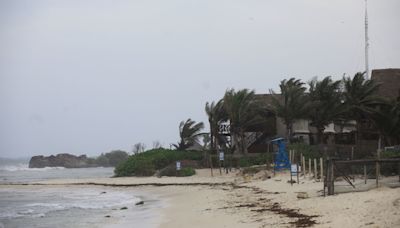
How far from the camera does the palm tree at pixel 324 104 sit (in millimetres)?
38978

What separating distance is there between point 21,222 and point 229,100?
25.2 m

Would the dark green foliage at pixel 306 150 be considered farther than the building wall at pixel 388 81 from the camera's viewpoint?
No

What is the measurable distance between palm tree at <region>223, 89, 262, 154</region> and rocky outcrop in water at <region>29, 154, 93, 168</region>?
3098 inches

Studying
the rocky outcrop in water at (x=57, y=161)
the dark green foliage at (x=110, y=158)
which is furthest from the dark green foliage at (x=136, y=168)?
the dark green foliage at (x=110, y=158)

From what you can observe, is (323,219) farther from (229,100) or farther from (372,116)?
(229,100)

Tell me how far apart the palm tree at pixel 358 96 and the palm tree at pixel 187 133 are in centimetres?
1630

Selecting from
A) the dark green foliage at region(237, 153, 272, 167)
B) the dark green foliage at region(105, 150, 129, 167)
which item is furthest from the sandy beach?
the dark green foliage at region(105, 150, 129, 167)

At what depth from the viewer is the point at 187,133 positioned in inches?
2004

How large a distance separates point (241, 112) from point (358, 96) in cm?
967

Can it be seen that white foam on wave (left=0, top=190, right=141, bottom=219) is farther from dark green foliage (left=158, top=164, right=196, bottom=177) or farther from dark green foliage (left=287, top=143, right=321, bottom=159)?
dark green foliage (left=287, top=143, right=321, bottom=159)

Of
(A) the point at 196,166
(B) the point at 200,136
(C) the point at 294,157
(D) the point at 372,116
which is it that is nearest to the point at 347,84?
(D) the point at 372,116

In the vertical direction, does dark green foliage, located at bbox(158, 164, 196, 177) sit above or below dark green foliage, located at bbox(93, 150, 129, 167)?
below

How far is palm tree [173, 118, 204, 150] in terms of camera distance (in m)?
50.8

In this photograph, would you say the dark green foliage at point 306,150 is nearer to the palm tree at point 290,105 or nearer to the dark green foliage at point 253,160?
the dark green foliage at point 253,160
